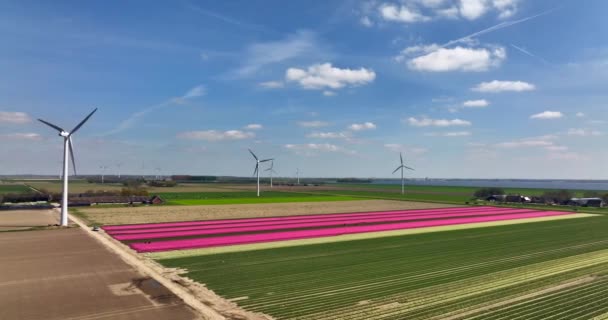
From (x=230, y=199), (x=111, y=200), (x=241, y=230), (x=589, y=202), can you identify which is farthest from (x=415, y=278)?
(x=589, y=202)

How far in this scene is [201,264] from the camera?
29469mm

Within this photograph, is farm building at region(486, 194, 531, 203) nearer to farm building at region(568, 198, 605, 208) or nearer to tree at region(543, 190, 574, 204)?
tree at region(543, 190, 574, 204)

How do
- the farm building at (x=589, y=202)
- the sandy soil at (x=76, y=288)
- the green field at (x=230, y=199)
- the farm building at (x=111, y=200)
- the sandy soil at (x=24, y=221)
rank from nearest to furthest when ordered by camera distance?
1. the sandy soil at (x=76, y=288)
2. the sandy soil at (x=24, y=221)
3. the farm building at (x=111, y=200)
4. the farm building at (x=589, y=202)
5. the green field at (x=230, y=199)

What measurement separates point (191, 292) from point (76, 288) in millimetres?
6323

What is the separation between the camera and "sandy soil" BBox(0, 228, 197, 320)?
18.8 metres

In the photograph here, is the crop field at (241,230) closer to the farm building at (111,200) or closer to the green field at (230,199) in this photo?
the farm building at (111,200)

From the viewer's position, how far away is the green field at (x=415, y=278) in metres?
19.3

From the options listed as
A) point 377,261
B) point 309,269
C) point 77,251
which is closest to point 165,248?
point 77,251

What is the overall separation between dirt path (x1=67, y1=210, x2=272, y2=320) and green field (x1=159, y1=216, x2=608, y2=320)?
26.9 inches

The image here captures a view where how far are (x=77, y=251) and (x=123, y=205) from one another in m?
55.4

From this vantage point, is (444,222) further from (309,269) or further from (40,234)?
(40,234)

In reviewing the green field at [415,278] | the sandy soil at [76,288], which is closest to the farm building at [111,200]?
the sandy soil at [76,288]

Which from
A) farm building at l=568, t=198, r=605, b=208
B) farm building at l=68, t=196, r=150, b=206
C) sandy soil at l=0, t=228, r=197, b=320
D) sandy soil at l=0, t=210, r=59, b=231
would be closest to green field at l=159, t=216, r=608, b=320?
sandy soil at l=0, t=228, r=197, b=320

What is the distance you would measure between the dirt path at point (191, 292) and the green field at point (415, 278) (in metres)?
0.68
